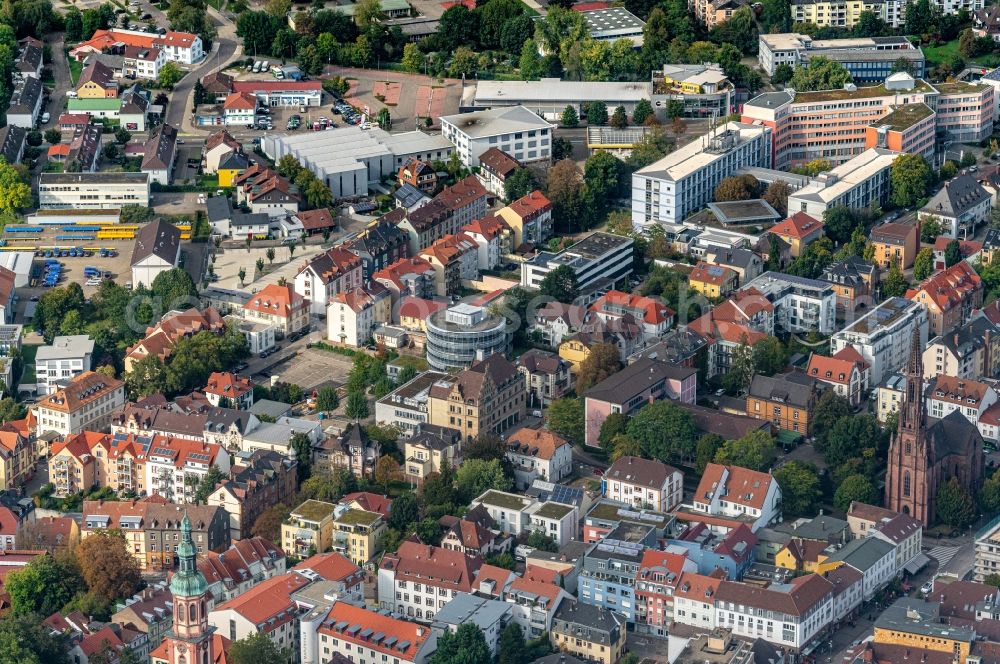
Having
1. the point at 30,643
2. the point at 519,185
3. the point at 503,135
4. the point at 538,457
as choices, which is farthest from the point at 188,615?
the point at 503,135

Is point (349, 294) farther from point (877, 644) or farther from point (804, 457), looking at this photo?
point (877, 644)

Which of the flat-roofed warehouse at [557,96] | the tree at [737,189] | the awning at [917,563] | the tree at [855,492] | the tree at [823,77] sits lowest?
the awning at [917,563]

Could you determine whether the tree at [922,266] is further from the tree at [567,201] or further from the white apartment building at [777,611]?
the white apartment building at [777,611]

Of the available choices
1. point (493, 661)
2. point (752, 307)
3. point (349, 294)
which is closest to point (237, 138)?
point (349, 294)

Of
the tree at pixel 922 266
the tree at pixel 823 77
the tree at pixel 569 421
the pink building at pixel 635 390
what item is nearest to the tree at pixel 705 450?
the pink building at pixel 635 390

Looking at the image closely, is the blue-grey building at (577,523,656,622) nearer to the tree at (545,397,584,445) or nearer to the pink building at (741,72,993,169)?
the tree at (545,397,584,445)

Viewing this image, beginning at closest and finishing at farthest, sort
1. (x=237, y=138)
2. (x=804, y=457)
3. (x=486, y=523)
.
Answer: (x=486, y=523) < (x=804, y=457) < (x=237, y=138)

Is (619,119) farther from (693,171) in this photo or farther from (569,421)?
(569,421)
